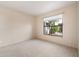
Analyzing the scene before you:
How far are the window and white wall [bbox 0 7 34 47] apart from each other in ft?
4.19

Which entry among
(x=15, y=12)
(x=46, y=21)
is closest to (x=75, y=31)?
(x=46, y=21)

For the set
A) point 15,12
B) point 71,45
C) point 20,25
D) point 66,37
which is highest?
point 15,12

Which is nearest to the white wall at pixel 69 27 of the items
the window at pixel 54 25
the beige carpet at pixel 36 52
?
the window at pixel 54 25

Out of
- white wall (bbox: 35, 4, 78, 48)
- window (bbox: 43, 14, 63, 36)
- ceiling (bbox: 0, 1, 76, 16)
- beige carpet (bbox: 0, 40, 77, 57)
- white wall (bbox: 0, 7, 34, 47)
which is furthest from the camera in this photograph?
window (bbox: 43, 14, 63, 36)

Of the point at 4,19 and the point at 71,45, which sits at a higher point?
the point at 4,19

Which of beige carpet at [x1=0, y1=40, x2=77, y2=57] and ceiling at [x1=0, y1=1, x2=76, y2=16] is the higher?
ceiling at [x1=0, y1=1, x2=76, y2=16]

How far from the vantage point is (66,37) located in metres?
3.94

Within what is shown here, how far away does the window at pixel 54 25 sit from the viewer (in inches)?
178

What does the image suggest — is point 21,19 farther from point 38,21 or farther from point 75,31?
point 75,31

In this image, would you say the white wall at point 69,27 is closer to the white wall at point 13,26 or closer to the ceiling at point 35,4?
the ceiling at point 35,4

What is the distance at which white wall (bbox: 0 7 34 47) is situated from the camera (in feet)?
12.5

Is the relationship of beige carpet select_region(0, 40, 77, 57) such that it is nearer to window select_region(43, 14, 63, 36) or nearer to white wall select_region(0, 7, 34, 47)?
white wall select_region(0, 7, 34, 47)

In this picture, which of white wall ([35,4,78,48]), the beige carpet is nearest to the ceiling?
white wall ([35,4,78,48])

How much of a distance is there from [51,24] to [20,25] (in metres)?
2.12
